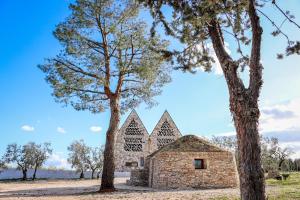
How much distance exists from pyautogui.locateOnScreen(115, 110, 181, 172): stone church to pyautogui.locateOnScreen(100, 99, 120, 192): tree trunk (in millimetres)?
27055

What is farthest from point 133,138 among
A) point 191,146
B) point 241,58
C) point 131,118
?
point 241,58

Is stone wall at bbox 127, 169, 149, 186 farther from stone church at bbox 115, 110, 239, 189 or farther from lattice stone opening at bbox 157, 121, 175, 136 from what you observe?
lattice stone opening at bbox 157, 121, 175, 136

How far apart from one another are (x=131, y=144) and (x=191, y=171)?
26415 mm

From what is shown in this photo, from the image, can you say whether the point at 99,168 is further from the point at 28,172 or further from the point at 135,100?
the point at 135,100

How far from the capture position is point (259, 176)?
6605 millimetres

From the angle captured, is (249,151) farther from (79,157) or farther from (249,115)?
(79,157)

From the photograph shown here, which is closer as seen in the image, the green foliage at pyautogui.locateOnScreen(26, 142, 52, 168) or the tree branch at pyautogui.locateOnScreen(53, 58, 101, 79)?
the tree branch at pyautogui.locateOnScreen(53, 58, 101, 79)

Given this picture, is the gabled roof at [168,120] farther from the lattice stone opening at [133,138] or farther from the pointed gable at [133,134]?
the lattice stone opening at [133,138]

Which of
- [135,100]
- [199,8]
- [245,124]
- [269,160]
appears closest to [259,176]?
[245,124]

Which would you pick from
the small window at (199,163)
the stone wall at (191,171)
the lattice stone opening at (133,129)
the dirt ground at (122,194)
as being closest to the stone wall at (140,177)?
the stone wall at (191,171)

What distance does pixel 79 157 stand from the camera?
4631cm

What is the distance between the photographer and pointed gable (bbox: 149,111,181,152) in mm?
46844

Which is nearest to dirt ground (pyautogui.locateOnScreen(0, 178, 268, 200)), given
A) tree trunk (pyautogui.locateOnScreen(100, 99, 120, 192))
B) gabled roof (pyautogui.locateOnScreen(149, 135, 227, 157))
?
tree trunk (pyautogui.locateOnScreen(100, 99, 120, 192))

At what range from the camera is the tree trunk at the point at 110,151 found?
1797 cm
